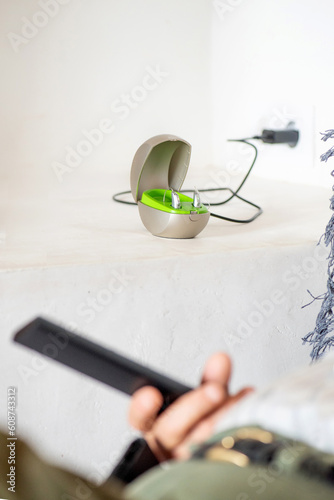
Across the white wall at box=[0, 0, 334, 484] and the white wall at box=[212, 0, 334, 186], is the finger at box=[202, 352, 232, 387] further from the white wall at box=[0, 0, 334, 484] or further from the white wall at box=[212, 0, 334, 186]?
the white wall at box=[212, 0, 334, 186]

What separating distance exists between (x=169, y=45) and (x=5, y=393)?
1261mm

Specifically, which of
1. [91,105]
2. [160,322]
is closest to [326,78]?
[91,105]

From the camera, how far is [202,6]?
1750 millimetres

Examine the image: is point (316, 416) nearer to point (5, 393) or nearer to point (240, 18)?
point (5, 393)

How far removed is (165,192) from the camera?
3.03ft

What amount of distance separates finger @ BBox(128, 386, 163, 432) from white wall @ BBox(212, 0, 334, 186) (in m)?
1.12

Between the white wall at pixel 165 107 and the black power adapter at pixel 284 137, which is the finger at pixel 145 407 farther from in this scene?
the black power adapter at pixel 284 137

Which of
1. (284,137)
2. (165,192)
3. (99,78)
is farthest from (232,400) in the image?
(99,78)

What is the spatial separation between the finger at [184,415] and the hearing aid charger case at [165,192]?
0.59 metres

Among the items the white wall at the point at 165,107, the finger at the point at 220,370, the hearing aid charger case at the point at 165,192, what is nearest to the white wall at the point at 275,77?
the white wall at the point at 165,107

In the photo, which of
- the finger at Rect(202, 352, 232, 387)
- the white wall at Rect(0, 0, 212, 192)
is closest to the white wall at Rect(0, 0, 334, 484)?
the white wall at Rect(0, 0, 212, 192)

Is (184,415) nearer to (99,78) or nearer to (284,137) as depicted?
(284,137)

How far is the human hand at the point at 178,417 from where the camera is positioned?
0.87 ft

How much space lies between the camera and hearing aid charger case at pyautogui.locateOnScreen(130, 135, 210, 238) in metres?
0.86
